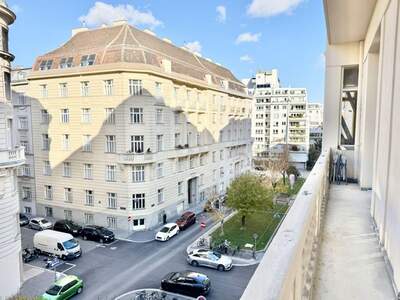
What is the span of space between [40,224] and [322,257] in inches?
861

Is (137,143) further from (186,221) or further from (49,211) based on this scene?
(49,211)

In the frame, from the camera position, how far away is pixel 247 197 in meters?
20.0

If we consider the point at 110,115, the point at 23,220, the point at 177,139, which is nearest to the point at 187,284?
the point at 110,115

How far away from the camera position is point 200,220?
76.7 feet

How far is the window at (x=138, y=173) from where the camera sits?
65.8ft

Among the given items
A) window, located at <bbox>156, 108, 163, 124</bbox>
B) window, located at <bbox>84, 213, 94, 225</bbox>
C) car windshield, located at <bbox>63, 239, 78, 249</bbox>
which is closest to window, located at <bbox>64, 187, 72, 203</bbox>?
window, located at <bbox>84, 213, 94, 225</bbox>

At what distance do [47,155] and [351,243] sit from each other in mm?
23348

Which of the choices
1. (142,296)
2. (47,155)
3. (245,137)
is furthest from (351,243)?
(245,137)

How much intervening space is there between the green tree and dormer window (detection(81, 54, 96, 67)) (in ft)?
42.1

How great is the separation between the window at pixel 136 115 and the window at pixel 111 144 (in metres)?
1.83

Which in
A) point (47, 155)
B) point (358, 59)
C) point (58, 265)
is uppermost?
point (358, 59)

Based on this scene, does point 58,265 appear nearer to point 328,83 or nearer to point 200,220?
point 200,220

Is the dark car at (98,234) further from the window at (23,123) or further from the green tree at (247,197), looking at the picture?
the window at (23,123)

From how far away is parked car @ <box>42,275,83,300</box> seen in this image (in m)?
12.2
